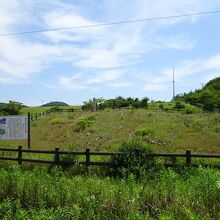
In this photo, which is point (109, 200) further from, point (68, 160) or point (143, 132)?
point (143, 132)

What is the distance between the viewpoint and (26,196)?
11008 millimetres

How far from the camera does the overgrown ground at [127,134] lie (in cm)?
3030

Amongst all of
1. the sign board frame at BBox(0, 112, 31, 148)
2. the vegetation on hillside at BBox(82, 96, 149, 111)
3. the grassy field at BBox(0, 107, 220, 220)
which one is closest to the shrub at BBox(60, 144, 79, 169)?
the grassy field at BBox(0, 107, 220, 220)

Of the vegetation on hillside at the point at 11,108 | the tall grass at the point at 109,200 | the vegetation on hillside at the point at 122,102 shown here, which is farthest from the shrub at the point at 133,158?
the vegetation on hillside at the point at 122,102

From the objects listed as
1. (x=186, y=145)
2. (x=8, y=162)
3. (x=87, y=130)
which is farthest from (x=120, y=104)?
(x=8, y=162)

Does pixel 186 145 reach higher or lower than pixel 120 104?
lower

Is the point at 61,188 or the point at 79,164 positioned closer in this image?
the point at 61,188

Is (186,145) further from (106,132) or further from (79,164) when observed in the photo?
(79,164)

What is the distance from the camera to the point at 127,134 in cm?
3550

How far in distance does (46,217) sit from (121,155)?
27.1 ft

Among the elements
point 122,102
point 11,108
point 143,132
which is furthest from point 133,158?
point 122,102

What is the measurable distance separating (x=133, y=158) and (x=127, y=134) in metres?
19.2

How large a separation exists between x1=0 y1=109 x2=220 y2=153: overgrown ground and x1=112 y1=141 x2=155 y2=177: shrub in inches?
355

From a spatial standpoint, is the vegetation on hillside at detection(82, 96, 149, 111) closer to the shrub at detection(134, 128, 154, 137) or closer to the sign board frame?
the shrub at detection(134, 128, 154, 137)
